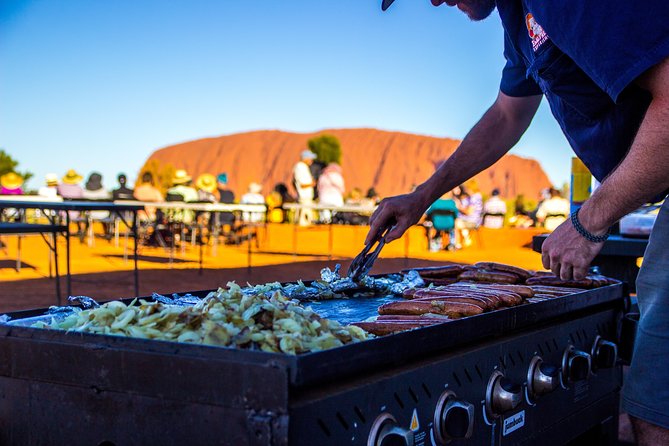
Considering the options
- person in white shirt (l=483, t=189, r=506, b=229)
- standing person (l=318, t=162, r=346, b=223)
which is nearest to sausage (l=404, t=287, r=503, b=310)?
standing person (l=318, t=162, r=346, b=223)

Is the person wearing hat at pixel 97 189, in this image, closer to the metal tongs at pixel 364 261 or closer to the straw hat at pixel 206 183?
the straw hat at pixel 206 183

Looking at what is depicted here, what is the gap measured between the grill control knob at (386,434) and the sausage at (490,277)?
1.33 meters

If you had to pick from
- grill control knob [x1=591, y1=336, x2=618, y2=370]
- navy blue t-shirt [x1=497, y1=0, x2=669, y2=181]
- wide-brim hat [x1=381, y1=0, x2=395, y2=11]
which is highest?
wide-brim hat [x1=381, y1=0, x2=395, y2=11]

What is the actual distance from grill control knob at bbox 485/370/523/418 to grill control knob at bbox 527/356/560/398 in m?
0.21

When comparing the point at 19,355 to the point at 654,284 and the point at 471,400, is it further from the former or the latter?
the point at 654,284

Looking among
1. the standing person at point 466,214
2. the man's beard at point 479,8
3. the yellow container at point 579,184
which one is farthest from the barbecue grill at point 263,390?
the standing person at point 466,214

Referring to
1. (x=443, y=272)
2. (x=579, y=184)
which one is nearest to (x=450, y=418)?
(x=443, y=272)

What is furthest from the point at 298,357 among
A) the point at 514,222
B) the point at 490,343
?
the point at 514,222

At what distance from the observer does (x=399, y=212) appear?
8.29 feet

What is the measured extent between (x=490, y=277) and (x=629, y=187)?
904 mm

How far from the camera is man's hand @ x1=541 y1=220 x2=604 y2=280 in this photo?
186 centimetres

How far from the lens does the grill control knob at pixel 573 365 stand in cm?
203

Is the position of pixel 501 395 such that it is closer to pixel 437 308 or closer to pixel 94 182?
pixel 437 308

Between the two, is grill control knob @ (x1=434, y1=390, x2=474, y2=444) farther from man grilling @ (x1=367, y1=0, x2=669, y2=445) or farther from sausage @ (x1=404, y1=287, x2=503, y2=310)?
man grilling @ (x1=367, y1=0, x2=669, y2=445)
